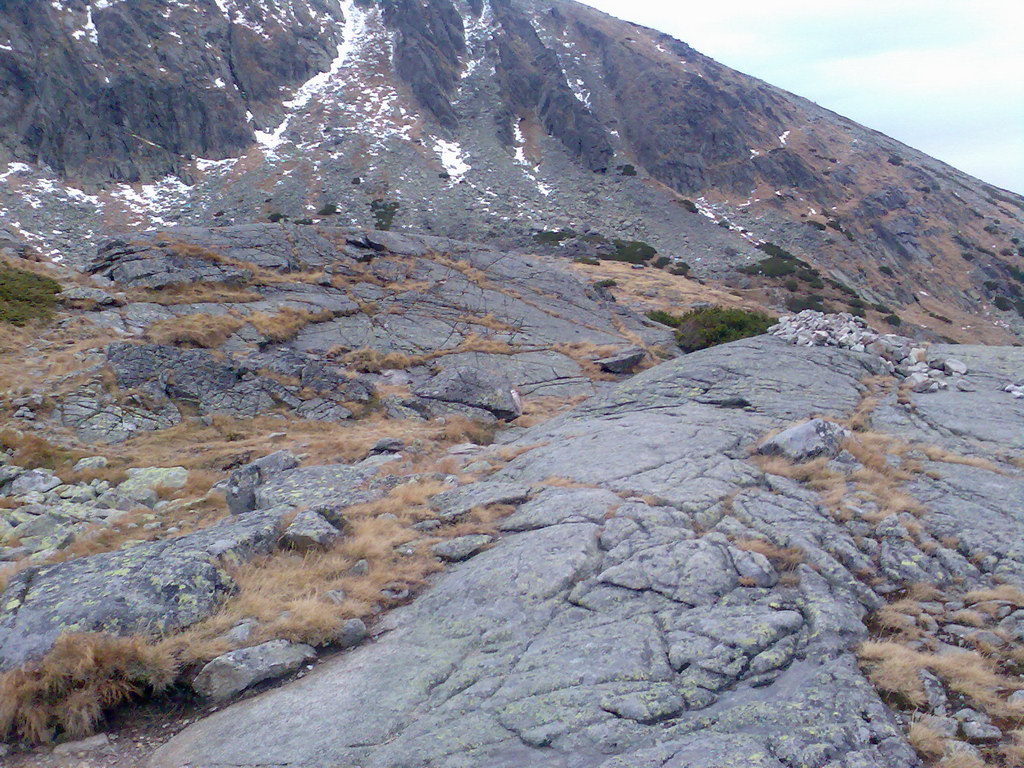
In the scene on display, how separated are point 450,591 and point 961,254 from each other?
67849mm

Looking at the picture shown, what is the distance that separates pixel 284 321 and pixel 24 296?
6981 mm

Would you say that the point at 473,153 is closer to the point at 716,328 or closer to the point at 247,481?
Result: the point at 716,328

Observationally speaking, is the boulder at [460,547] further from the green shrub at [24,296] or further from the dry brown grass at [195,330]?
the green shrub at [24,296]

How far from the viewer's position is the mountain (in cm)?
4666

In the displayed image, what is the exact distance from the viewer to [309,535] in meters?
7.74

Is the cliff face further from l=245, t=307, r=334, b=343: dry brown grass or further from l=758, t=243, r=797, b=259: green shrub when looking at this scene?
l=758, t=243, r=797, b=259: green shrub

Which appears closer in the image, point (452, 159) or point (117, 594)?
point (117, 594)

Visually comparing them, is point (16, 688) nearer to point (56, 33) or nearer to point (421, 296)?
point (421, 296)

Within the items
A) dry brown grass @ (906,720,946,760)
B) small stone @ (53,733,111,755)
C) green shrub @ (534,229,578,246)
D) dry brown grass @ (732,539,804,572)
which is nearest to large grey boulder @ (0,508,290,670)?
small stone @ (53,733,111,755)

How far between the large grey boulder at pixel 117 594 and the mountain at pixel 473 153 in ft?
127

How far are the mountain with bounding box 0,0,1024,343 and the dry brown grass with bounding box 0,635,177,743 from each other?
4024cm

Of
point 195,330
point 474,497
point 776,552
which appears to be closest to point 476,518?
point 474,497

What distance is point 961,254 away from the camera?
56.7 m

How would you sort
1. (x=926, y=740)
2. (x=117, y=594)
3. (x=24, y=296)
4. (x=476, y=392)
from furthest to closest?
(x=24, y=296) → (x=476, y=392) → (x=117, y=594) → (x=926, y=740)
